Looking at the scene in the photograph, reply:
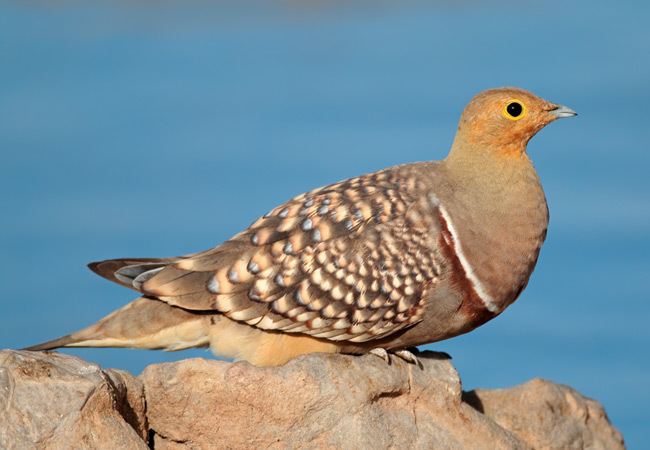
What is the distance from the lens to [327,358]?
7703 millimetres

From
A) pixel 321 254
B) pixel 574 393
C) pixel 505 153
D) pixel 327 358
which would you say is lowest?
pixel 574 393

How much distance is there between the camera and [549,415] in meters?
9.09

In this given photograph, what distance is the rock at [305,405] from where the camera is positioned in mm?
7457

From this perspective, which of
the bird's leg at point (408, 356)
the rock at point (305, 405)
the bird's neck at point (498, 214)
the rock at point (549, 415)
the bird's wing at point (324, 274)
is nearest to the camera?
the rock at point (305, 405)

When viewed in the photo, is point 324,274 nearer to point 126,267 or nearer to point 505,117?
point 126,267

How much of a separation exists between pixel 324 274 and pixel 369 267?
11.2 inches

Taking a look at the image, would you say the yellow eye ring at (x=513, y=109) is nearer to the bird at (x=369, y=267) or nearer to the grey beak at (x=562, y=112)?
the bird at (x=369, y=267)

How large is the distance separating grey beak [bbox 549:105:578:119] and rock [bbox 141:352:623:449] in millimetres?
1870

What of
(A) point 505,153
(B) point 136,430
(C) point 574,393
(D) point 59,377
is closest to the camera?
Result: (D) point 59,377

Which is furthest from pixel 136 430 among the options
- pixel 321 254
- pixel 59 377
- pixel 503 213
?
pixel 503 213

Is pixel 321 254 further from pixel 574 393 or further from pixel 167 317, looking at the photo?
pixel 574 393

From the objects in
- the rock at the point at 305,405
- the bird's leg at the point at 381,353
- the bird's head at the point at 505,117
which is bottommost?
the rock at the point at 305,405

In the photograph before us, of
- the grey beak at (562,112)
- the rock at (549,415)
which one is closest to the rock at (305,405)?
the rock at (549,415)

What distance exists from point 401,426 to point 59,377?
86.9 inches
